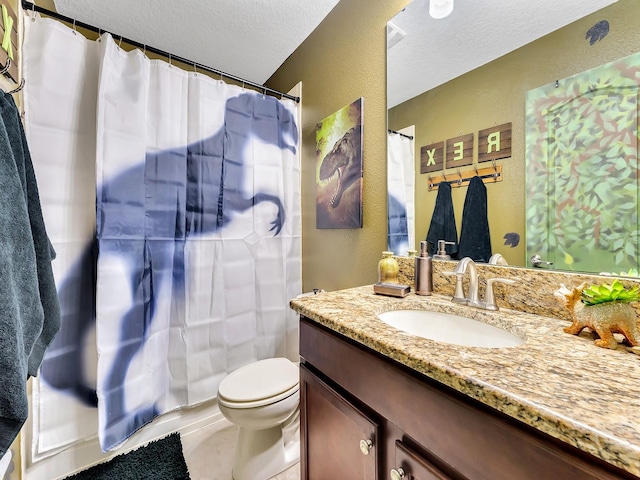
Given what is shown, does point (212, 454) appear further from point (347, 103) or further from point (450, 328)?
point (347, 103)

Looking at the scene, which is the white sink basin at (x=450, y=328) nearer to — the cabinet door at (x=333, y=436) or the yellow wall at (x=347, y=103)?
the cabinet door at (x=333, y=436)

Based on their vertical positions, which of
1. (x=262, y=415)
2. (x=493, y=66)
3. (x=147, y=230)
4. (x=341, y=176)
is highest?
(x=493, y=66)

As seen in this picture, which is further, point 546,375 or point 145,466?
point 145,466

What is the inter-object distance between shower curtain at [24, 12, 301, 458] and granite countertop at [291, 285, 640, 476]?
1.04 m

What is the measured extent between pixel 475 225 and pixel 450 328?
0.39 metres

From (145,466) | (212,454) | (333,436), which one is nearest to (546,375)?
(333,436)

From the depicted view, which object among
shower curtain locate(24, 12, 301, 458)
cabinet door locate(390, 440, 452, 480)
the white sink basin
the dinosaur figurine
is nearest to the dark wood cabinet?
cabinet door locate(390, 440, 452, 480)

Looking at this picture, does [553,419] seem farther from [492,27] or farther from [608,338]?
[492,27]

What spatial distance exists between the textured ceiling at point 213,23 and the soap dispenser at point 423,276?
1.54 m

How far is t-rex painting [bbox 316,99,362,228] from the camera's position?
146cm

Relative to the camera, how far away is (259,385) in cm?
126

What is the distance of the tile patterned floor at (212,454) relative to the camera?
130 centimetres

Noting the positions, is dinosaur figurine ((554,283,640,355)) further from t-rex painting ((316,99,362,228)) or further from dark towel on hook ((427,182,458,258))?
t-rex painting ((316,99,362,228))

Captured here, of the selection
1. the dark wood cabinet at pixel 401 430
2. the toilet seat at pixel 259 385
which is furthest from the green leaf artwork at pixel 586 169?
the toilet seat at pixel 259 385
